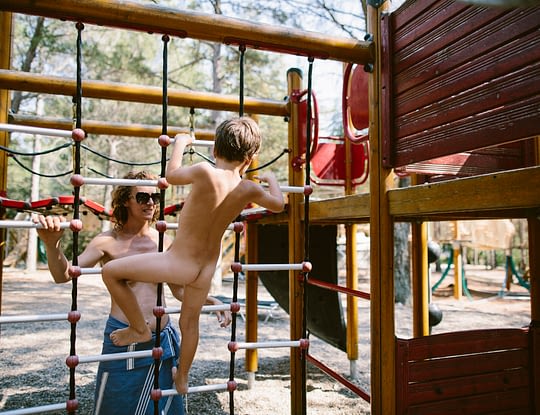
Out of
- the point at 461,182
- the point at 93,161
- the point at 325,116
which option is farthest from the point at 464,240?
the point at 93,161

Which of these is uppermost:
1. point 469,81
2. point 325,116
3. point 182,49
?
point 182,49

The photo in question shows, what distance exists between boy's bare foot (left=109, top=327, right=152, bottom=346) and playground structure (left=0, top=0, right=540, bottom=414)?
41.3 inches

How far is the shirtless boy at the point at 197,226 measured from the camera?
1.74m

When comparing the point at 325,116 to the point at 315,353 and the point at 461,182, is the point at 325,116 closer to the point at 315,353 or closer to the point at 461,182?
the point at 315,353

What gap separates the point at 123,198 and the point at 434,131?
1531 mm

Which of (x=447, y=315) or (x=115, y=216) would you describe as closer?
(x=115, y=216)

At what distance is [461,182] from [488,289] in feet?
41.6

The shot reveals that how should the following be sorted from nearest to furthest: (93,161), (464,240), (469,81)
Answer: (469,81)
(464,240)
(93,161)

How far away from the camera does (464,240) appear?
33.8 ft

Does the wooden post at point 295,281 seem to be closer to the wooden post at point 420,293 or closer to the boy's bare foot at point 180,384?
the wooden post at point 420,293

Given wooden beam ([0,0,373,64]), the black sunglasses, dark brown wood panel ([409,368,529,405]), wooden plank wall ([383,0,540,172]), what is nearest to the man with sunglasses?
the black sunglasses

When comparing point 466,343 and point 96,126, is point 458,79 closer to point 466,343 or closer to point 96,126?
point 466,343

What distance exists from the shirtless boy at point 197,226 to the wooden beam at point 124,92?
136 centimetres

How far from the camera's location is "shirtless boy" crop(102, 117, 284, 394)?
1.74 metres
